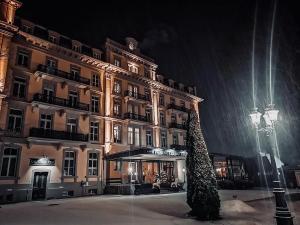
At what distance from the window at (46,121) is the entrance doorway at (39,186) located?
185 inches

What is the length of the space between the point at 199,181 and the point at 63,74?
68.9ft

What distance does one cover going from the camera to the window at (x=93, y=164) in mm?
26766

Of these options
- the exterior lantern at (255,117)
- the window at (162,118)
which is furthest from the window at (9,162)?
the window at (162,118)

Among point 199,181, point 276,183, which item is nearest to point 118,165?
point 199,181

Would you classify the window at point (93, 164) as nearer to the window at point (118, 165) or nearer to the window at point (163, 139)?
the window at point (118, 165)

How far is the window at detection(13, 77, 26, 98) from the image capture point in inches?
894

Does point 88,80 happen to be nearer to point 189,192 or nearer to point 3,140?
point 3,140

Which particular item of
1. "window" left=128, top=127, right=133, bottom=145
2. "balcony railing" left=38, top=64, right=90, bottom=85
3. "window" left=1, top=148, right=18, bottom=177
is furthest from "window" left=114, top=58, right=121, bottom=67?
"window" left=1, top=148, right=18, bottom=177

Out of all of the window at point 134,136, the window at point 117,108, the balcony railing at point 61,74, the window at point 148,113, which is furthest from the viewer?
the window at point 148,113

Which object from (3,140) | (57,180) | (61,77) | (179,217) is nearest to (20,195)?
(57,180)

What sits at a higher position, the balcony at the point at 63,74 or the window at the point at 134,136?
the balcony at the point at 63,74

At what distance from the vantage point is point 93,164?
1068 inches

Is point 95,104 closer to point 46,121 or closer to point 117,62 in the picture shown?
point 46,121

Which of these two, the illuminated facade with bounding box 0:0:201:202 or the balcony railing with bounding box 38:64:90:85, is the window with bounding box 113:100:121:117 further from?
the balcony railing with bounding box 38:64:90:85
